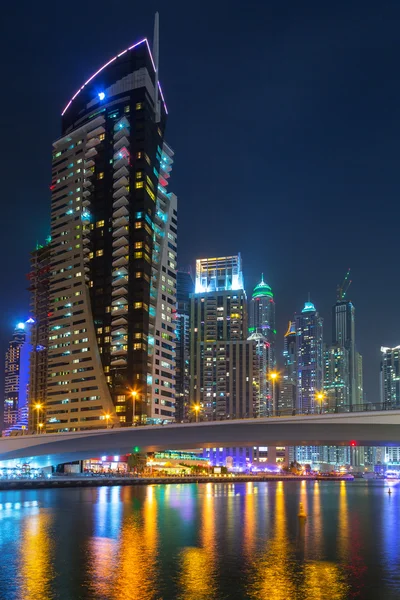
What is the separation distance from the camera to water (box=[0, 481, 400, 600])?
36406mm

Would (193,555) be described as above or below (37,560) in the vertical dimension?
below

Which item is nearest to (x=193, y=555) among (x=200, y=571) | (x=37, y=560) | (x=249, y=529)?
(x=200, y=571)

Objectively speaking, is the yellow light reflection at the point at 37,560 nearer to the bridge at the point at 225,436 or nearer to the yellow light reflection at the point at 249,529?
the yellow light reflection at the point at 249,529

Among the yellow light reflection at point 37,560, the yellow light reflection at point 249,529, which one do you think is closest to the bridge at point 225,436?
the yellow light reflection at point 249,529

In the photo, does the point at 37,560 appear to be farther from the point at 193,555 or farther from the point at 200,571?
the point at 200,571

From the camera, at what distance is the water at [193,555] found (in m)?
36.4

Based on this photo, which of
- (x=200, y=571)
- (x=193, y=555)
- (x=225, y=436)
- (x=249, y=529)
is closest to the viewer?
(x=200, y=571)

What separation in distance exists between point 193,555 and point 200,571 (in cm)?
579

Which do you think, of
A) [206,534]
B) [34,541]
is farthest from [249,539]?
[34,541]

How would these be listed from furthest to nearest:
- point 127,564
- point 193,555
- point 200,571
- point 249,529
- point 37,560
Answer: point 249,529
point 193,555
point 37,560
point 127,564
point 200,571

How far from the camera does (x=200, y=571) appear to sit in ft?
136

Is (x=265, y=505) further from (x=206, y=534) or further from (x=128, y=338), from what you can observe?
(x=128, y=338)

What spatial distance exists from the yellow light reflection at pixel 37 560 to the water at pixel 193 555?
61 millimetres

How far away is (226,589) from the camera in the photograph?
120ft
